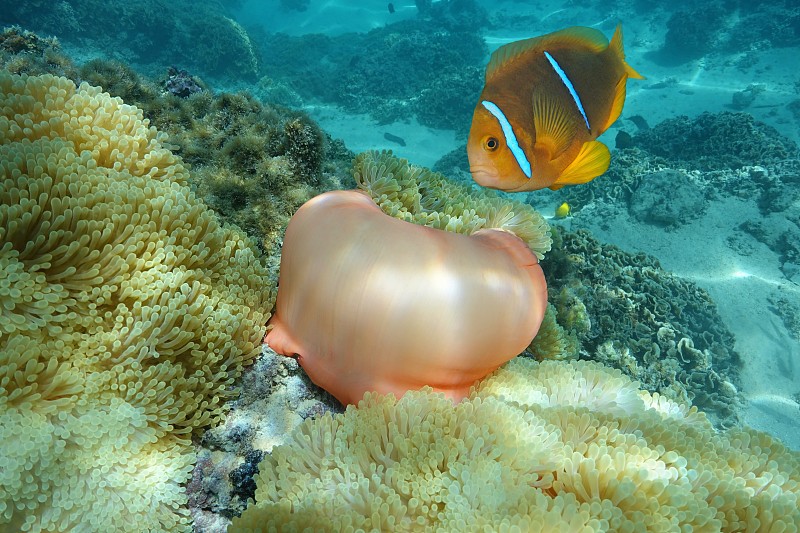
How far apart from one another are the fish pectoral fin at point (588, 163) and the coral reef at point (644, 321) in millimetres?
1796

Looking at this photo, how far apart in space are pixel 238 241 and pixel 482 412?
117 centimetres

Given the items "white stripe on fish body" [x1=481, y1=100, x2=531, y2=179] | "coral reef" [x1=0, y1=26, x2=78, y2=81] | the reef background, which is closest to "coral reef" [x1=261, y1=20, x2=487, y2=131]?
the reef background

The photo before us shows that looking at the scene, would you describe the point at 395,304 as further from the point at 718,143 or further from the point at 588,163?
the point at 718,143

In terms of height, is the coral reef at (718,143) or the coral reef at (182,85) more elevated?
the coral reef at (182,85)

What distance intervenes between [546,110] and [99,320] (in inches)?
73.1

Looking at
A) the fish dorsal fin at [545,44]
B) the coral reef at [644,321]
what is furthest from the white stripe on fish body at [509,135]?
the coral reef at [644,321]

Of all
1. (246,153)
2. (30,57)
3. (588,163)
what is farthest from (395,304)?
(30,57)

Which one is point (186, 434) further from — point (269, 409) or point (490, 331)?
point (490, 331)

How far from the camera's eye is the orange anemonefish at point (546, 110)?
6.10 feet

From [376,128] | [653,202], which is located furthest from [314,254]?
[376,128]

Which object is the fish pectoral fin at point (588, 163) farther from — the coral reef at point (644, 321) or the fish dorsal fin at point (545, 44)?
the coral reef at point (644, 321)

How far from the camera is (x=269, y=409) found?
5.40ft

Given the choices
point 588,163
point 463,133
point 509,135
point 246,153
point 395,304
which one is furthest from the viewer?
point 463,133

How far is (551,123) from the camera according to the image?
1916mm
